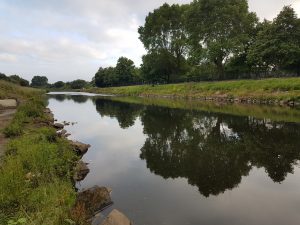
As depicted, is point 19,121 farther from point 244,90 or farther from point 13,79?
point 13,79

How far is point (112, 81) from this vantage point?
13488cm

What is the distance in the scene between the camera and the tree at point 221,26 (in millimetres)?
56969

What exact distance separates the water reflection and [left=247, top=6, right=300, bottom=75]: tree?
26142mm

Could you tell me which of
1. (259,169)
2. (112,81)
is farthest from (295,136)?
(112,81)

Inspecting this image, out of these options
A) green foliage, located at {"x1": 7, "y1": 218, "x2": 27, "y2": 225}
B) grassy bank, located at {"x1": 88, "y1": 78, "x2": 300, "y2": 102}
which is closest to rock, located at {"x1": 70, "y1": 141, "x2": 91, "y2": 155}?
green foliage, located at {"x1": 7, "y1": 218, "x2": 27, "y2": 225}

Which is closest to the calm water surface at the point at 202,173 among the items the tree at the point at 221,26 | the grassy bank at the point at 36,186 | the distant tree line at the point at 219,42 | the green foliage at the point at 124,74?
the grassy bank at the point at 36,186

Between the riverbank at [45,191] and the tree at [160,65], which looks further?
the tree at [160,65]

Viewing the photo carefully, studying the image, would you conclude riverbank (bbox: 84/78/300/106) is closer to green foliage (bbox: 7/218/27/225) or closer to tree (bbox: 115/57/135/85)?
green foliage (bbox: 7/218/27/225)

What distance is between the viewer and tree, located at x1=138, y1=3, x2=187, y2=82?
7481 cm

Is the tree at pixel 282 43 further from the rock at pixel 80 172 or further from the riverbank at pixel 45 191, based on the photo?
the riverbank at pixel 45 191

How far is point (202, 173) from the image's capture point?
508 inches

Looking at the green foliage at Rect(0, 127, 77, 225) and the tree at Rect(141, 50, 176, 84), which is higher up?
the tree at Rect(141, 50, 176, 84)

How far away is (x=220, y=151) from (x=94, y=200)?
9.30 metres

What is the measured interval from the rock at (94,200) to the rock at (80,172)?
2.68m
